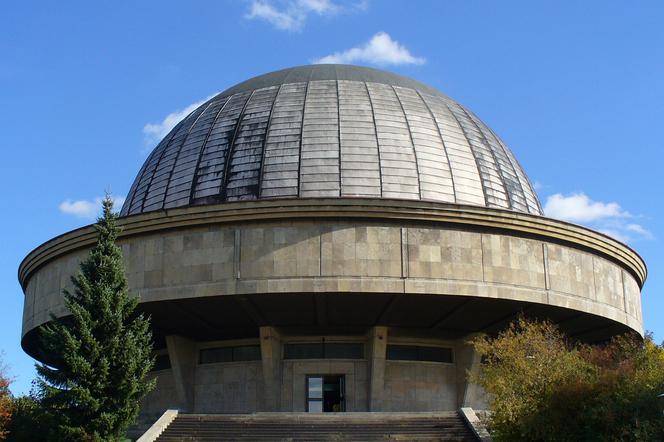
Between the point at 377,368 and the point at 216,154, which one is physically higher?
the point at 216,154

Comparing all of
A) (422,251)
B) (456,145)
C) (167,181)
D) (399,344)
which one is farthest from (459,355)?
(167,181)

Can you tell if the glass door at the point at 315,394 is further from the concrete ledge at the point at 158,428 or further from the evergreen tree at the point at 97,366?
the evergreen tree at the point at 97,366

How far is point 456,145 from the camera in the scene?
38.4 metres

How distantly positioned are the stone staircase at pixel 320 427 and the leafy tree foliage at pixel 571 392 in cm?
177

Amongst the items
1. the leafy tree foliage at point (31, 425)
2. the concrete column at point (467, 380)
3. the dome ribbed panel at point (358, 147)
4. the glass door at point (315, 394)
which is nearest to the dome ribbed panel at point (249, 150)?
the dome ribbed panel at point (358, 147)

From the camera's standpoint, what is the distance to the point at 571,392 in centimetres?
2295

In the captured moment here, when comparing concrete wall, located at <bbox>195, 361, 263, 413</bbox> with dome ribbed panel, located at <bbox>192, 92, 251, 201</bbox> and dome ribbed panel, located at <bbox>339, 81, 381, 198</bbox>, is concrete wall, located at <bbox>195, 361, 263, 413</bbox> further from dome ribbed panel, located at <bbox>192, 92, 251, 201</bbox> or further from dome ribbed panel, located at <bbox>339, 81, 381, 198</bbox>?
dome ribbed panel, located at <bbox>339, 81, 381, 198</bbox>

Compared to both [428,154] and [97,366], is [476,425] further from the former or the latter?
[428,154]

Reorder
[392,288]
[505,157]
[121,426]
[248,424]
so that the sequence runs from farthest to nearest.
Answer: [505,157], [392,288], [248,424], [121,426]

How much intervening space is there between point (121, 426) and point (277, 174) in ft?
46.4

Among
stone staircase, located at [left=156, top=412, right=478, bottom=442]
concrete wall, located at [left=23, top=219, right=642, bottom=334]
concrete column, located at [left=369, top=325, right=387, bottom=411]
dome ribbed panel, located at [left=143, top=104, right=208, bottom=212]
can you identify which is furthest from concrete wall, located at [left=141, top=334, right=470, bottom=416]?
dome ribbed panel, located at [left=143, top=104, right=208, bottom=212]

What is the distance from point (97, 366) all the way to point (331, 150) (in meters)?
15.2

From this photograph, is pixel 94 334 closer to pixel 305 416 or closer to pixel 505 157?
pixel 305 416

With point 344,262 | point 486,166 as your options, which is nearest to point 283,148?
point 344,262
